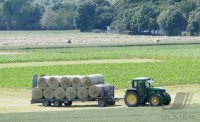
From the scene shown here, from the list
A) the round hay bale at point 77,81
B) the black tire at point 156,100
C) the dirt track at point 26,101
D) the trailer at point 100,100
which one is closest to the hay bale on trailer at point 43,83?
the trailer at point 100,100

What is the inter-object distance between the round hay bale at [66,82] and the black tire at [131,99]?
15.4 feet

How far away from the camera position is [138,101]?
55500 mm

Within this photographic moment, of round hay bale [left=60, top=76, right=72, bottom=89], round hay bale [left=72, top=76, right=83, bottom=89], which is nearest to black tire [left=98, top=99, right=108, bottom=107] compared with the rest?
round hay bale [left=72, top=76, right=83, bottom=89]

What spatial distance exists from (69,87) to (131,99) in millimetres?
4938

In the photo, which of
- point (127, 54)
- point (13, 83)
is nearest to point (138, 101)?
point (13, 83)

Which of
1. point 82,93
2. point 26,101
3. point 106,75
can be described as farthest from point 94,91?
point 106,75

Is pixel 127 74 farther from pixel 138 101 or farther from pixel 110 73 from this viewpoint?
pixel 138 101

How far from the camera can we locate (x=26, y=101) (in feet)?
207

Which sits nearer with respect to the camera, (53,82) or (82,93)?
(82,93)

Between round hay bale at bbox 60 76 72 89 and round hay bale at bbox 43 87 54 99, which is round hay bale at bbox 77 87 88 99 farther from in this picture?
round hay bale at bbox 43 87 54 99

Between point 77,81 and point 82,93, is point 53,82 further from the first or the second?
point 82,93

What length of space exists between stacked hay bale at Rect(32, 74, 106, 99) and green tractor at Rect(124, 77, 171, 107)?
2678mm

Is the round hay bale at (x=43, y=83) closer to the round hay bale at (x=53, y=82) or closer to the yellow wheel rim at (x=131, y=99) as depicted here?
the round hay bale at (x=53, y=82)

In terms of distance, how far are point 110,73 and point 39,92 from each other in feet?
83.1
